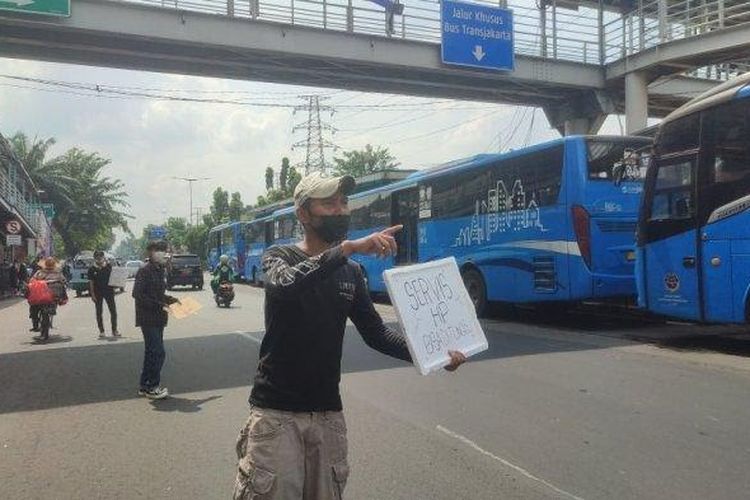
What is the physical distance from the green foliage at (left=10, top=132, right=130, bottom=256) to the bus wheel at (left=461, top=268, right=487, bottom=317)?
4749 centimetres

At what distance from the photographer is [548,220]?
531 inches

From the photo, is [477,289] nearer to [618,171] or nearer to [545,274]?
[545,274]

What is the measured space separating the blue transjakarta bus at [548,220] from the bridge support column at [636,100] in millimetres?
7753

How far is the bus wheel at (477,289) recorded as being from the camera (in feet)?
50.7

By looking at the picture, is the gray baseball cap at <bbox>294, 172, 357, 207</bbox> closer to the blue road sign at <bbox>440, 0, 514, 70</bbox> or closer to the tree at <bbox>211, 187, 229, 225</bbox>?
the blue road sign at <bbox>440, 0, 514, 70</bbox>

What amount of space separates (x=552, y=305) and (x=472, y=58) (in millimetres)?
7634

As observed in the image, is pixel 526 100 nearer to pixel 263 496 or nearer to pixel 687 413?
pixel 687 413

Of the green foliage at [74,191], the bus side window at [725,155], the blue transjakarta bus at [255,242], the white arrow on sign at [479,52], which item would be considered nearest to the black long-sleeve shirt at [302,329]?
the bus side window at [725,155]

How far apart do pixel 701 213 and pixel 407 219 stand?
9.70 m

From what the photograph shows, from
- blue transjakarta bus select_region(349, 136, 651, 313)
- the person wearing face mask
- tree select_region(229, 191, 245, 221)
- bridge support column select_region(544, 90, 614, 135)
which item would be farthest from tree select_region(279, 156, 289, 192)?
the person wearing face mask

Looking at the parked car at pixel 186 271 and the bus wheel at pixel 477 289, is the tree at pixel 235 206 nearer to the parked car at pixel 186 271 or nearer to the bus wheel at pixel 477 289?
the parked car at pixel 186 271

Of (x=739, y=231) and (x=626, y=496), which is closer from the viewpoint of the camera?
(x=626, y=496)

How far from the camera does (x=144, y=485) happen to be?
4902mm

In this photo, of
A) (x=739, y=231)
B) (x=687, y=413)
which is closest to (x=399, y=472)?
(x=687, y=413)
